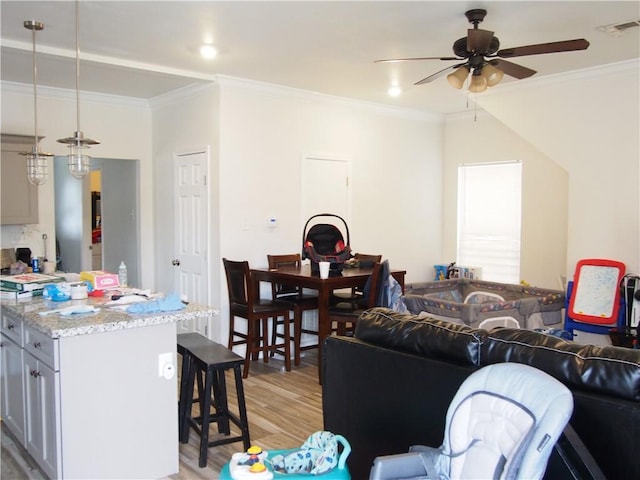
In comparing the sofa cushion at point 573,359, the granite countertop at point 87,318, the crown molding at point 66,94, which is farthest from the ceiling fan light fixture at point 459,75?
the crown molding at point 66,94

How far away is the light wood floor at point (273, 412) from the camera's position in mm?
3321

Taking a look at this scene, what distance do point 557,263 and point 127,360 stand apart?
5.00 metres

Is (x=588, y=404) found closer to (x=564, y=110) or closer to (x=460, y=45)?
(x=460, y=45)

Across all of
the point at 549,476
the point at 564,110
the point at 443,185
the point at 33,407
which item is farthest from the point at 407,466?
the point at 443,185

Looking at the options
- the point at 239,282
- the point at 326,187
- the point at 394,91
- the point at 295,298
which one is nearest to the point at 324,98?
Answer: the point at 394,91

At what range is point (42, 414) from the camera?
2.87 meters

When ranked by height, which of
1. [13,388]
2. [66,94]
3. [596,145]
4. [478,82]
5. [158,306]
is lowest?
[13,388]

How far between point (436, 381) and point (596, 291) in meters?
3.19

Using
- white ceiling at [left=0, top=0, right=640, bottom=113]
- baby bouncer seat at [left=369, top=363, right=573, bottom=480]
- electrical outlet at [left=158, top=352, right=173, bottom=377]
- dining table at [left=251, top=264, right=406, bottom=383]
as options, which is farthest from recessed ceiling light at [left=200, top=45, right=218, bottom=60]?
baby bouncer seat at [left=369, top=363, right=573, bottom=480]

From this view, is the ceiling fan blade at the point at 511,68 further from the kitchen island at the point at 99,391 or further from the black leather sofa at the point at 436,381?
the kitchen island at the point at 99,391

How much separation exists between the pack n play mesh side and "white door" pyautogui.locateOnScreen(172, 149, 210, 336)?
1.03 m

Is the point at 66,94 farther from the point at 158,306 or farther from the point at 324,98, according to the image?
the point at 158,306

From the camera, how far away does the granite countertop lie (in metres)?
2.65

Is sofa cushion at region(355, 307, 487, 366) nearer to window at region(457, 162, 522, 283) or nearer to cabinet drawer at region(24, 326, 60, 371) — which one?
cabinet drawer at region(24, 326, 60, 371)
